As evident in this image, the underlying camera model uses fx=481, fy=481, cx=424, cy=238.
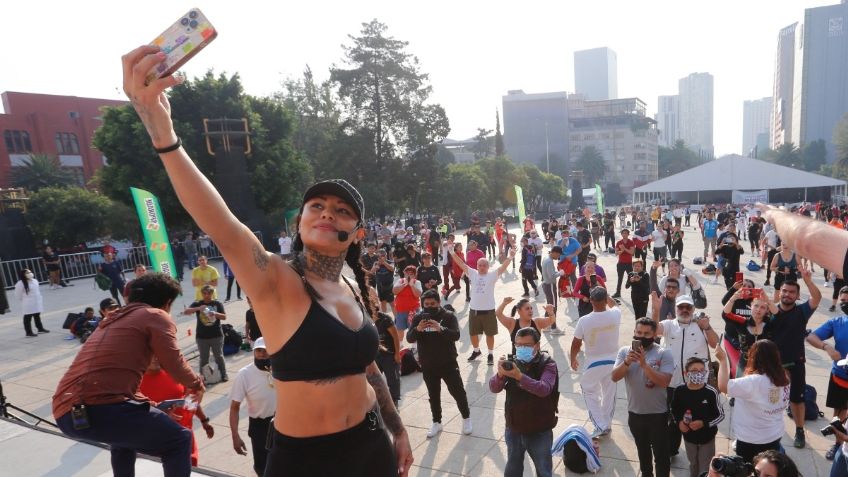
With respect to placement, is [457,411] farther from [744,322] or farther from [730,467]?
[730,467]

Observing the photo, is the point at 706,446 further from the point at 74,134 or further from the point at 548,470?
the point at 74,134

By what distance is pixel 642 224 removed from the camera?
43.9ft

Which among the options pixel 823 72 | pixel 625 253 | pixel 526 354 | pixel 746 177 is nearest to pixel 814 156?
pixel 823 72

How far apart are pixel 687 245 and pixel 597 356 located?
2085 cm

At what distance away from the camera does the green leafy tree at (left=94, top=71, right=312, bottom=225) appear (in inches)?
889

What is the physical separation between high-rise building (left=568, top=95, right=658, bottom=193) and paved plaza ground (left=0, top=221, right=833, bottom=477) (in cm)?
10815

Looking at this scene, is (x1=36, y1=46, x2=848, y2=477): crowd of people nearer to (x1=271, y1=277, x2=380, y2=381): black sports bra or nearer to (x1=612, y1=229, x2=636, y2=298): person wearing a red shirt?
(x1=271, y1=277, x2=380, y2=381): black sports bra

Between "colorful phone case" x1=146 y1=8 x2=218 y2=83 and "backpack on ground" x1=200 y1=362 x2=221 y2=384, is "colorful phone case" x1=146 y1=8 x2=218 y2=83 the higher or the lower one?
the higher one

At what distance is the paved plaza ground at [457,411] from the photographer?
5.00 m

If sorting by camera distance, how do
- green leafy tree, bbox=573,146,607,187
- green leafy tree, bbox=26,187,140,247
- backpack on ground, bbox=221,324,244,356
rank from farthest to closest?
green leafy tree, bbox=573,146,607,187, green leafy tree, bbox=26,187,140,247, backpack on ground, bbox=221,324,244,356

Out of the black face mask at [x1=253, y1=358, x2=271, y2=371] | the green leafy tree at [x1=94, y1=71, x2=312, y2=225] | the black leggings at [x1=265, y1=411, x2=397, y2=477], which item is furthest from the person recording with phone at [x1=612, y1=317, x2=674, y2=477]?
the green leafy tree at [x1=94, y1=71, x2=312, y2=225]

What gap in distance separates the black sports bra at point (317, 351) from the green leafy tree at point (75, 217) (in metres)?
27.7

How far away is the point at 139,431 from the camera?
9.66ft

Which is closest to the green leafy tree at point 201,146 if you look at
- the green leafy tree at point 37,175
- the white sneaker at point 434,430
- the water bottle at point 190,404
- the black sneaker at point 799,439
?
the green leafy tree at point 37,175
